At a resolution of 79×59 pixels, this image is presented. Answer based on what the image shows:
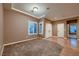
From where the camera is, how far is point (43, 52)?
8.31ft

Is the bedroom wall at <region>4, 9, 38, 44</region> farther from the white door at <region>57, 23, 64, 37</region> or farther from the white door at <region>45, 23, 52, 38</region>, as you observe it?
the white door at <region>57, 23, 64, 37</region>

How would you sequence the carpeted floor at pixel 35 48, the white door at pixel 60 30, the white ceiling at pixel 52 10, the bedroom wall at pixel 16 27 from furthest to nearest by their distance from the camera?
the white door at pixel 60 30 → the bedroom wall at pixel 16 27 → the carpeted floor at pixel 35 48 → the white ceiling at pixel 52 10

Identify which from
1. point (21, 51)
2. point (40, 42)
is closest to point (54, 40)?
point (40, 42)

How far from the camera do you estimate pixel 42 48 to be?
271 centimetres

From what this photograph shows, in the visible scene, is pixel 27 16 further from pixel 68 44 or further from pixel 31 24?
pixel 68 44

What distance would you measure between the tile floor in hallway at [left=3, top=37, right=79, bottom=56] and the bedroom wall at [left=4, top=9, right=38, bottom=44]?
20cm

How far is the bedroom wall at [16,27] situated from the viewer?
8.44ft

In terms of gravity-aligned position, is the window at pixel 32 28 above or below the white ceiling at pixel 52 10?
below

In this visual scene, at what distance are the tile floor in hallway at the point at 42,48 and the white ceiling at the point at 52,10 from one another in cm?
71

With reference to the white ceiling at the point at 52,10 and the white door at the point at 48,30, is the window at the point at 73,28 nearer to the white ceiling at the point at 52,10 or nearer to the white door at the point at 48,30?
the white ceiling at the point at 52,10

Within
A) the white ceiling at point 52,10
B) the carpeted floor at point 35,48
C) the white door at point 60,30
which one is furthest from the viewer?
the white door at point 60,30

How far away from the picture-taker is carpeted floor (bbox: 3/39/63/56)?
97.2 inches

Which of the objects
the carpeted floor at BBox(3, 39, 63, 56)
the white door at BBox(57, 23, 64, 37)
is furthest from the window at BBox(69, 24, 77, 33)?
the carpeted floor at BBox(3, 39, 63, 56)

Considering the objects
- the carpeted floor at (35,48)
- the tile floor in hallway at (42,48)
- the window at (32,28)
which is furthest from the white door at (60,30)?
the window at (32,28)
